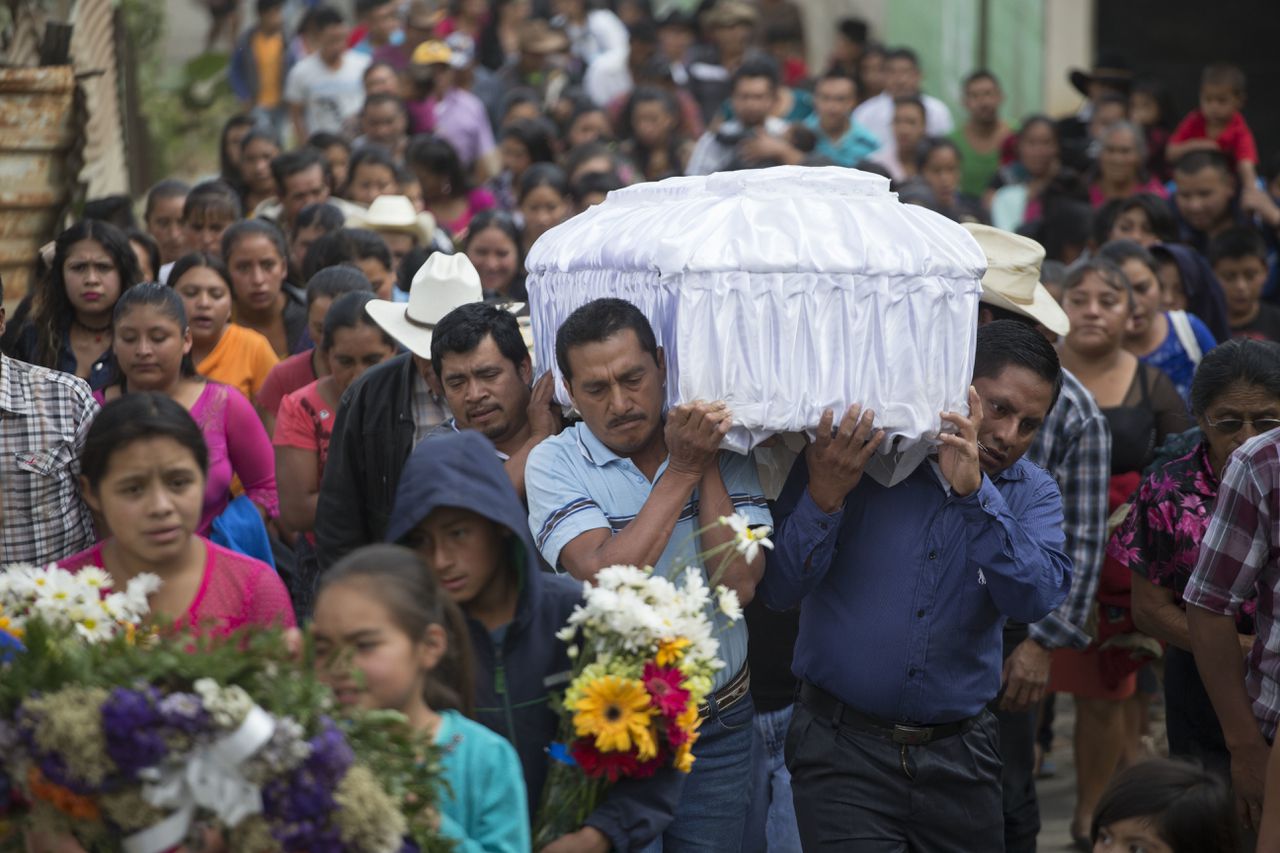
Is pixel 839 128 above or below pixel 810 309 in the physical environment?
below

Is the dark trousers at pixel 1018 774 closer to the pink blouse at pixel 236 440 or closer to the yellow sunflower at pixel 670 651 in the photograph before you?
the yellow sunflower at pixel 670 651

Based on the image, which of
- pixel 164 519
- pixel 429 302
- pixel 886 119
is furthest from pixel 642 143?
pixel 164 519

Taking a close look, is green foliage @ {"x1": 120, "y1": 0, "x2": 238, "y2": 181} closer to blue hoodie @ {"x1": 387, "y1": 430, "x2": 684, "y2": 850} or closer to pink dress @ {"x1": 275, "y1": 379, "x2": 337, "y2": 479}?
pink dress @ {"x1": 275, "y1": 379, "x2": 337, "y2": 479}

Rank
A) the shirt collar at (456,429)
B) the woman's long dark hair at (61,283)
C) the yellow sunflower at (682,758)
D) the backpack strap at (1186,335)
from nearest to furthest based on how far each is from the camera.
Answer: the yellow sunflower at (682,758)
the shirt collar at (456,429)
the woman's long dark hair at (61,283)
the backpack strap at (1186,335)

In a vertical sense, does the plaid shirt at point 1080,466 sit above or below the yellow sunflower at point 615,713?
below

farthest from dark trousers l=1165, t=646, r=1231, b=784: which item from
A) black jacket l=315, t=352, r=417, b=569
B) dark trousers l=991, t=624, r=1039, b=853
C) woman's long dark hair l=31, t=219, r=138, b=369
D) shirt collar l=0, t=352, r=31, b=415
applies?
woman's long dark hair l=31, t=219, r=138, b=369

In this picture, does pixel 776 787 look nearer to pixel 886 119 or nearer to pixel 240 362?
pixel 240 362

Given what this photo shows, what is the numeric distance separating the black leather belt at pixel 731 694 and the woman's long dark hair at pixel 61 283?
10.1ft

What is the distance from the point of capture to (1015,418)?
4.48m

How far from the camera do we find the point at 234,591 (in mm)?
4062

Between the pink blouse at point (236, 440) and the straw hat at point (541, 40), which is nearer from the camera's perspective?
the pink blouse at point (236, 440)

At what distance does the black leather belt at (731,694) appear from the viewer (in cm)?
409

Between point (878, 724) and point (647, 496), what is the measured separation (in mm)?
821

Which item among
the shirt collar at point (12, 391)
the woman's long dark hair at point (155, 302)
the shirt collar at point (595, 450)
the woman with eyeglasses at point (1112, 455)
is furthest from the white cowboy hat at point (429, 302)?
the woman with eyeglasses at point (1112, 455)
